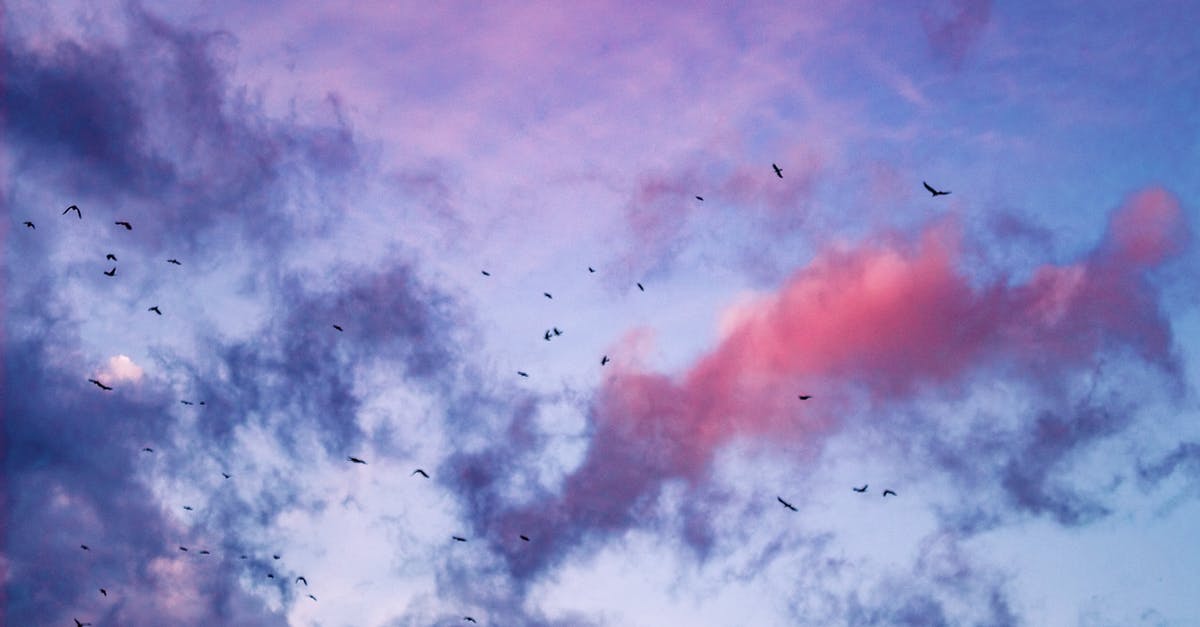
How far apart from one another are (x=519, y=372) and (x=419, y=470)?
12329 millimetres

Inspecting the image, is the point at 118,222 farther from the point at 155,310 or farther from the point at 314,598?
the point at 314,598

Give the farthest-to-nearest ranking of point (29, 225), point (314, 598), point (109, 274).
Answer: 1. point (314, 598)
2. point (29, 225)
3. point (109, 274)

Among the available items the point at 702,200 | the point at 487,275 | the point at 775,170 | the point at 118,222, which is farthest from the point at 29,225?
the point at 775,170

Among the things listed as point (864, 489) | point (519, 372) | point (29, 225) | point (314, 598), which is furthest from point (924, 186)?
point (314, 598)

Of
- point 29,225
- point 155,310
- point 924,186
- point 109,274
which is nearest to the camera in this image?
point 924,186

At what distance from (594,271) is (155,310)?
40.1 meters

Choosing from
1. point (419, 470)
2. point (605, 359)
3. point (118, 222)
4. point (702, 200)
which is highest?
point (702, 200)

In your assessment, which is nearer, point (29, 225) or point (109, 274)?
point (109, 274)

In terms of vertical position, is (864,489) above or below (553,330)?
below

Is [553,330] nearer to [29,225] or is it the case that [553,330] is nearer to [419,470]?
[419,470]

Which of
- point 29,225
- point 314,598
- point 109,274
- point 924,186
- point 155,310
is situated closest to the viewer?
point 924,186

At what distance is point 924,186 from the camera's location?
4931 cm

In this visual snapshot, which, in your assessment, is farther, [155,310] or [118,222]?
[155,310]

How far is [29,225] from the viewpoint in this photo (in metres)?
65.6
